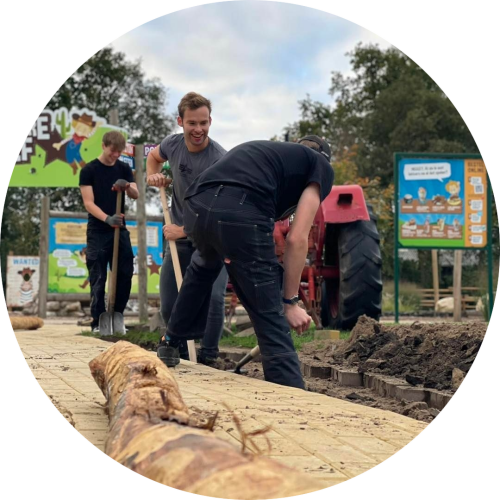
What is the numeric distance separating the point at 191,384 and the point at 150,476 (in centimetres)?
269

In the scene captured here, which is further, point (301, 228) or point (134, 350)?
point (301, 228)

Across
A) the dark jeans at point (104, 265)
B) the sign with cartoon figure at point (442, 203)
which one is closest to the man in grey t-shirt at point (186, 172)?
the dark jeans at point (104, 265)

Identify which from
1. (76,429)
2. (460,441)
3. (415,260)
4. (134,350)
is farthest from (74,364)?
(415,260)

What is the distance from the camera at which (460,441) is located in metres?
3.23

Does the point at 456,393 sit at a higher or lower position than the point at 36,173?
lower

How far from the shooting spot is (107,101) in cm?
3297

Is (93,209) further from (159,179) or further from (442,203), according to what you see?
(442,203)

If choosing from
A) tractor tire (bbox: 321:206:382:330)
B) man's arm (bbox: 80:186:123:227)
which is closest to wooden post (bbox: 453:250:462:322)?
tractor tire (bbox: 321:206:382:330)

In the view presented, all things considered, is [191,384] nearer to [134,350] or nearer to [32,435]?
[134,350]

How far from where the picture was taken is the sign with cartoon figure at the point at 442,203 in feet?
41.2

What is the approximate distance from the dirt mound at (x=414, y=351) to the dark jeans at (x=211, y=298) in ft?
3.15

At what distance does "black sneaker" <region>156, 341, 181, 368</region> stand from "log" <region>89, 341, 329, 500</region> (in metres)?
2.15

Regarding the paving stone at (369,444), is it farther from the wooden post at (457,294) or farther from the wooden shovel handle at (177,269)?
the wooden post at (457,294)

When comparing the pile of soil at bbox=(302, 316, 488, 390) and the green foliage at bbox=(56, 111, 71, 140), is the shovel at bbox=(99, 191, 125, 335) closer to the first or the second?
the pile of soil at bbox=(302, 316, 488, 390)
